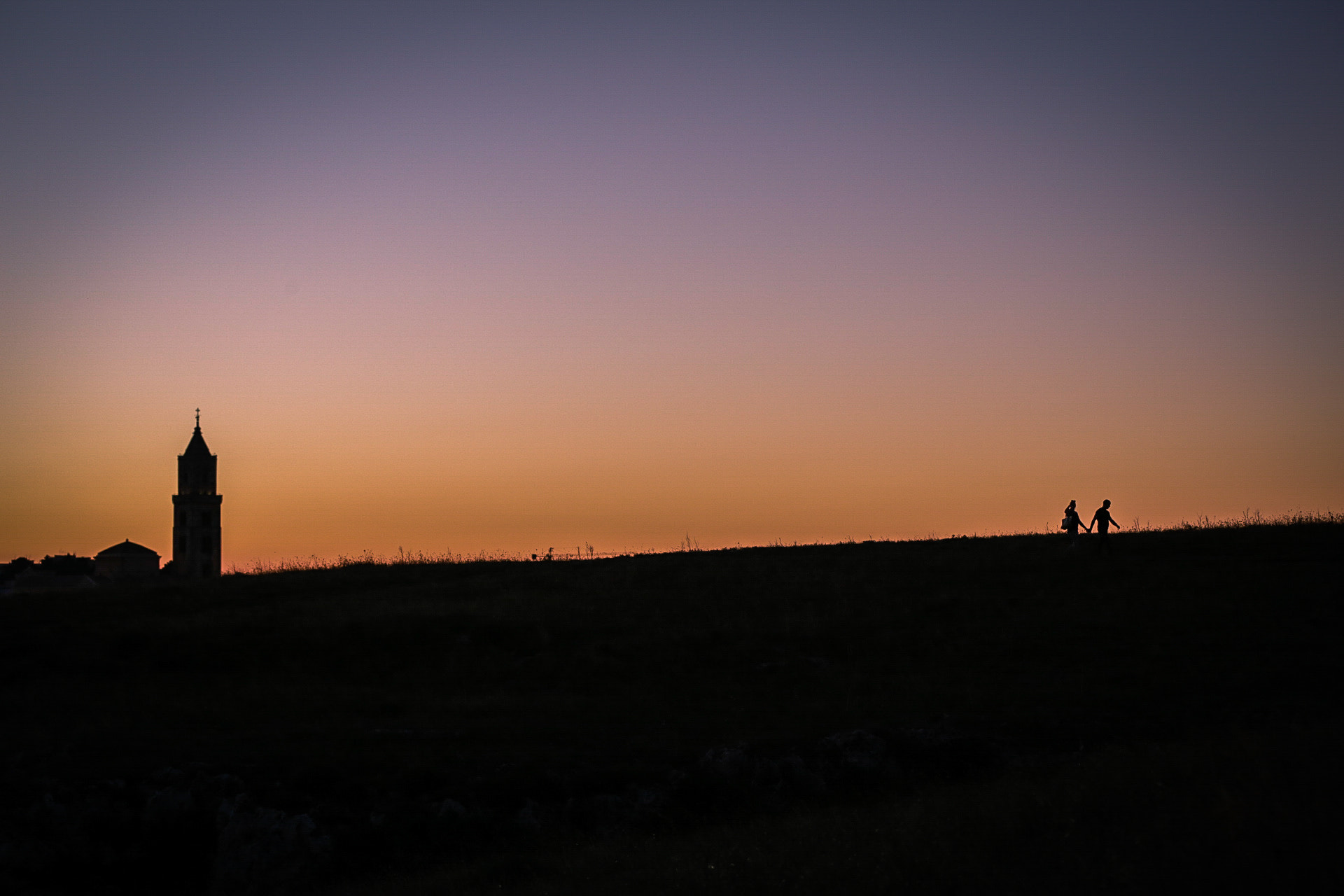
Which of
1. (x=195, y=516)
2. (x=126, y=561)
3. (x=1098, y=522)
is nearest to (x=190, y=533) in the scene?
(x=195, y=516)

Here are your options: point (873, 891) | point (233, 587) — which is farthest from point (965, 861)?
point (233, 587)

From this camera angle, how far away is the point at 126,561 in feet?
611

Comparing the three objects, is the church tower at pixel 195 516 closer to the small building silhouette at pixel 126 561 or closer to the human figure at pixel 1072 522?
the small building silhouette at pixel 126 561

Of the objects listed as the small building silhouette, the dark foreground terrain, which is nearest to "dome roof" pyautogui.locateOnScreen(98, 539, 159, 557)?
the small building silhouette

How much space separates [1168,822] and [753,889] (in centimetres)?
491

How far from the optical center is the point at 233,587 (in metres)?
42.2

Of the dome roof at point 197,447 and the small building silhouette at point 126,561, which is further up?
the dome roof at point 197,447

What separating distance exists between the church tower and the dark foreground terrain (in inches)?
4914

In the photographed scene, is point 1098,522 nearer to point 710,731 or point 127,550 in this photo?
point 710,731

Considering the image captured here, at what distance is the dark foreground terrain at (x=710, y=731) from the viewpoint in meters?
13.3

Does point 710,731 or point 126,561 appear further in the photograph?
point 126,561

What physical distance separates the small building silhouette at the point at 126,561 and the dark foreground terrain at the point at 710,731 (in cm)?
16139

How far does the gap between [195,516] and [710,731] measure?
15444 cm

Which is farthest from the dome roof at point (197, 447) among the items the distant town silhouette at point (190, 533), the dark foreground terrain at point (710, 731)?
the dark foreground terrain at point (710, 731)
